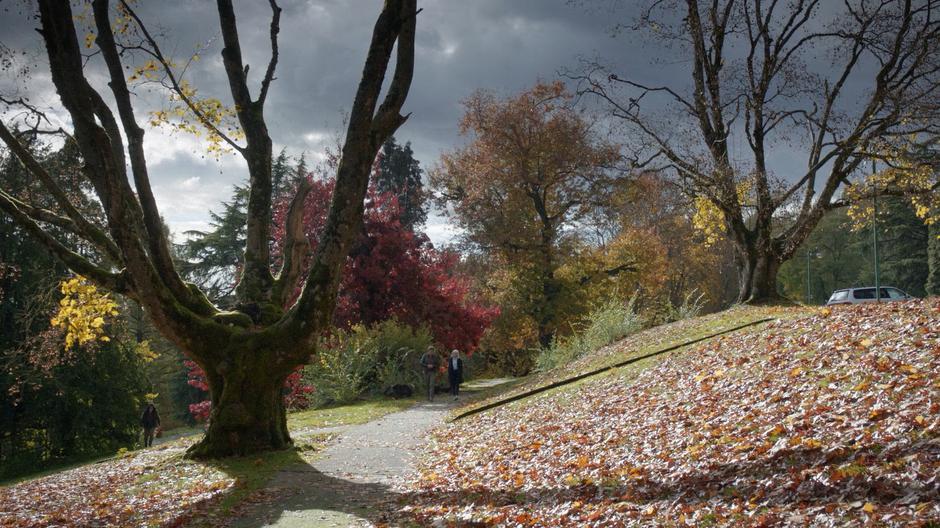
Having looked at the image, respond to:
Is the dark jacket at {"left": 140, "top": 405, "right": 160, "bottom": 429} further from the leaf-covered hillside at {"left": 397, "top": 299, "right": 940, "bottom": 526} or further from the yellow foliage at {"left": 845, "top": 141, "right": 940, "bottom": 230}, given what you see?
the yellow foliage at {"left": 845, "top": 141, "right": 940, "bottom": 230}

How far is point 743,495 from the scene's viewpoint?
17.6 ft

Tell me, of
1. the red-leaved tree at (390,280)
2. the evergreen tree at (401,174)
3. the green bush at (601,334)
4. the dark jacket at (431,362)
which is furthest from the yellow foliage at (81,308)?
the evergreen tree at (401,174)

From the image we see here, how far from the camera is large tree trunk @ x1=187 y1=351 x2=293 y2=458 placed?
11.0 metres

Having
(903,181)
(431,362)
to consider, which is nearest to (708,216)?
(903,181)

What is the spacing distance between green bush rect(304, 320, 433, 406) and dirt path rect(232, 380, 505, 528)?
22.9ft

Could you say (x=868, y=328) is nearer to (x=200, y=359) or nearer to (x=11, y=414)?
(x=200, y=359)

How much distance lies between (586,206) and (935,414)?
83.9 feet

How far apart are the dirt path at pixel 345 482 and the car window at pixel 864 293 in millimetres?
27064

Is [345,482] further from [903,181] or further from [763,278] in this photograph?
[903,181]

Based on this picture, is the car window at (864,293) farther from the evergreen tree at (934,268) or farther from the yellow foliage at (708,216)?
the evergreen tree at (934,268)

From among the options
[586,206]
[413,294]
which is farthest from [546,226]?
[413,294]

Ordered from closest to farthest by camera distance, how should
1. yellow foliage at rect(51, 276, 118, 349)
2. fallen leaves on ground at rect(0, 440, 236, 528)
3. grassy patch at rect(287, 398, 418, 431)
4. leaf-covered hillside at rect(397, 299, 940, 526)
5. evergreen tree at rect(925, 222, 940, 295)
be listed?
leaf-covered hillside at rect(397, 299, 940, 526) → fallen leaves on ground at rect(0, 440, 236, 528) → yellow foliage at rect(51, 276, 118, 349) → grassy patch at rect(287, 398, 418, 431) → evergreen tree at rect(925, 222, 940, 295)

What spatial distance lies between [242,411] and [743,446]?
7.78 meters

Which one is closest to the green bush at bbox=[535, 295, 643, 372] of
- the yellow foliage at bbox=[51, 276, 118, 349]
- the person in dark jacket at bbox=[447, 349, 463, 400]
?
the person in dark jacket at bbox=[447, 349, 463, 400]
